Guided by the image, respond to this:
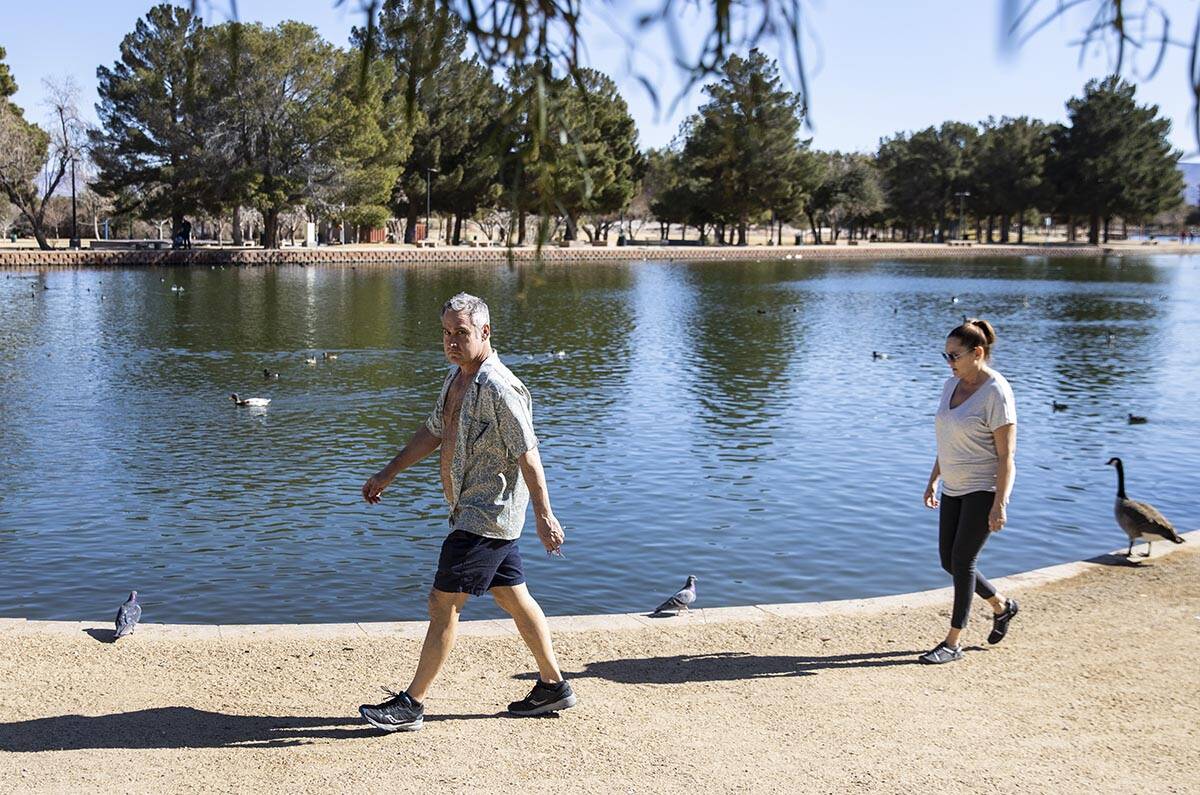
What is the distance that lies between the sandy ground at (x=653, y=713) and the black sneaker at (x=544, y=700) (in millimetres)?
55

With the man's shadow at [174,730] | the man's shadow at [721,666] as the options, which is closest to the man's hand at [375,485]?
the man's shadow at [174,730]

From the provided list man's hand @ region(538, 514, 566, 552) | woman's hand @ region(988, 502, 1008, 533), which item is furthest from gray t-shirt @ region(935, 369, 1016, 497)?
man's hand @ region(538, 514, 566, 552)

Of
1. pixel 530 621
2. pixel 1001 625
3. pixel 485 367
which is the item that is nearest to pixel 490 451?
pixel 485 367

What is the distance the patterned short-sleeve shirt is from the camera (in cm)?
472

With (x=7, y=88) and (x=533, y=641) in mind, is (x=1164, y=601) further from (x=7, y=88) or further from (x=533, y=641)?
(x=7, y=88)

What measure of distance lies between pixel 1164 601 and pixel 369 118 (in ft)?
185

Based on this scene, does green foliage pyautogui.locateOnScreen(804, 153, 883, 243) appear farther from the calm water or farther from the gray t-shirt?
the gray t-shirt

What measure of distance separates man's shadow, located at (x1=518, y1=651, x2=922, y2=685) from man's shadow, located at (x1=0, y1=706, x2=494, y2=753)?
0.95 m

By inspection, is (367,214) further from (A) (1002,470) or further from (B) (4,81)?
(A) (1002,470)

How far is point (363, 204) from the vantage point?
211 ft

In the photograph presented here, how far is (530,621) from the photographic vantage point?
5.01m

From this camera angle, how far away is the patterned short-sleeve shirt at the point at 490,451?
4.72 m

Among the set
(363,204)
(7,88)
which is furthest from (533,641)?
(7,88)

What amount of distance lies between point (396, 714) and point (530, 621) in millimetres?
675
